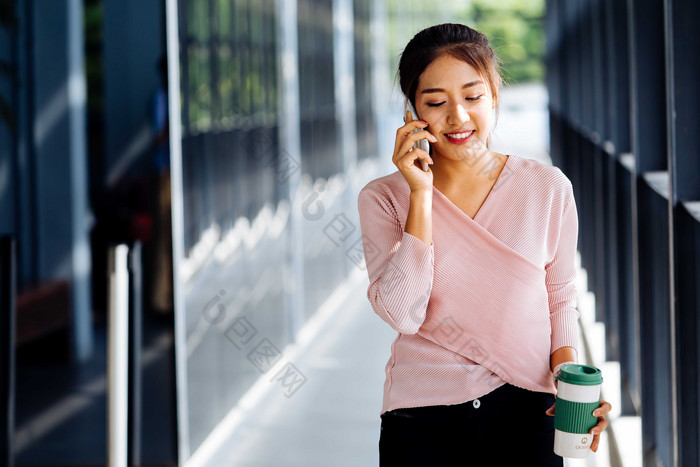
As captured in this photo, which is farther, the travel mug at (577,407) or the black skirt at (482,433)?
the black skirt at (482,433)

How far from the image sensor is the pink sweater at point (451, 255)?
161cm

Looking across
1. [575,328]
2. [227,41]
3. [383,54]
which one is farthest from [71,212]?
[383,54]

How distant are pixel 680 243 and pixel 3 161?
2737mm

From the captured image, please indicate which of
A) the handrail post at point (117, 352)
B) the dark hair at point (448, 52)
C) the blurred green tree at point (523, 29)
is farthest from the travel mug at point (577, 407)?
the blurred green tree at point (523, 29)

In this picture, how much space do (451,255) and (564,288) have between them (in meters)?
0.24

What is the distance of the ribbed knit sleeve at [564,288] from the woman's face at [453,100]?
0.21 m

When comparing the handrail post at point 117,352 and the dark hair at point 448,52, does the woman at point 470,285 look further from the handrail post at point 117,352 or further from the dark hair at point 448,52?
the handrail post at point 117,352

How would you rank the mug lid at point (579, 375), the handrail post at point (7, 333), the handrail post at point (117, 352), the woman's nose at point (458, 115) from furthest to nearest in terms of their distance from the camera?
the handrail post at point (7, 333) → the handrail post at point (117, 352) → the woman's nose at point (458, 115) → the mug lid at point (579, 375)

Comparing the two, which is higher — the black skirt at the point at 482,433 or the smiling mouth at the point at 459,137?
the smiling mouth at the point at 459,137

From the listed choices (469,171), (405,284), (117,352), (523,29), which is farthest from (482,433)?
(523,29)

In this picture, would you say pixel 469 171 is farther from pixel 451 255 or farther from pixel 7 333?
pixel 7 333

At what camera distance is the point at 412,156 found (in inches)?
61.8

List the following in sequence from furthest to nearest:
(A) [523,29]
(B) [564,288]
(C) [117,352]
A: (A) [523,29] → (C) [117,352] → (B) [564,288]

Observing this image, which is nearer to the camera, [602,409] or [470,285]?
[602,409]
